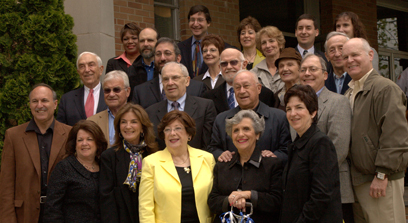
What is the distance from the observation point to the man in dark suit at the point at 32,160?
182 inches

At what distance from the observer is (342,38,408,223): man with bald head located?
A: 4.00 meters

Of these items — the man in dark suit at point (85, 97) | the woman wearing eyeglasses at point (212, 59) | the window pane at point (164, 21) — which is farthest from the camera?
the window pane at point (164, 21)

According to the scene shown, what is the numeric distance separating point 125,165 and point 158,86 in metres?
1.47

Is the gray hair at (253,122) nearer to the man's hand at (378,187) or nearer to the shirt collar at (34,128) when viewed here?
the man's hand at (378,187)

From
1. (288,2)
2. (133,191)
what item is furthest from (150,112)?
(288,2)

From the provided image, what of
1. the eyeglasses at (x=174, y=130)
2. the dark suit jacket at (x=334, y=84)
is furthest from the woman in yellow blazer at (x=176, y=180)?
the dark suit jacket at (x=334, y=84)

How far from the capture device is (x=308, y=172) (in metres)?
3.73

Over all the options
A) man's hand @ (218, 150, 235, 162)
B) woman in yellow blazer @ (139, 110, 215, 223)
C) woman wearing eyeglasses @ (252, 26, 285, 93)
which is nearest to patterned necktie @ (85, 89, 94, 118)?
woman in yellow blazer @ (139, 110, 215, 223)

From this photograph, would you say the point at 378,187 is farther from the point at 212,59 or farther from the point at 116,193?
the point at 212,59

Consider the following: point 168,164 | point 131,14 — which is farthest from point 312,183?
point 131,14

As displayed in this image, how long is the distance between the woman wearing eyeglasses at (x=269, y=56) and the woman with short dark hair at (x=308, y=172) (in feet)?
6.33

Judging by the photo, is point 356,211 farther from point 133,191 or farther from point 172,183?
point 133,191

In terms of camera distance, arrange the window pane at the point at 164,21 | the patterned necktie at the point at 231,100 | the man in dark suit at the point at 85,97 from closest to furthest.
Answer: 1. the patterned necktie at the point at 231,100
2. the man in dark suit at the point at 85,97
3. the window pane at the point at 164,21

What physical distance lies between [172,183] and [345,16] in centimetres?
342
